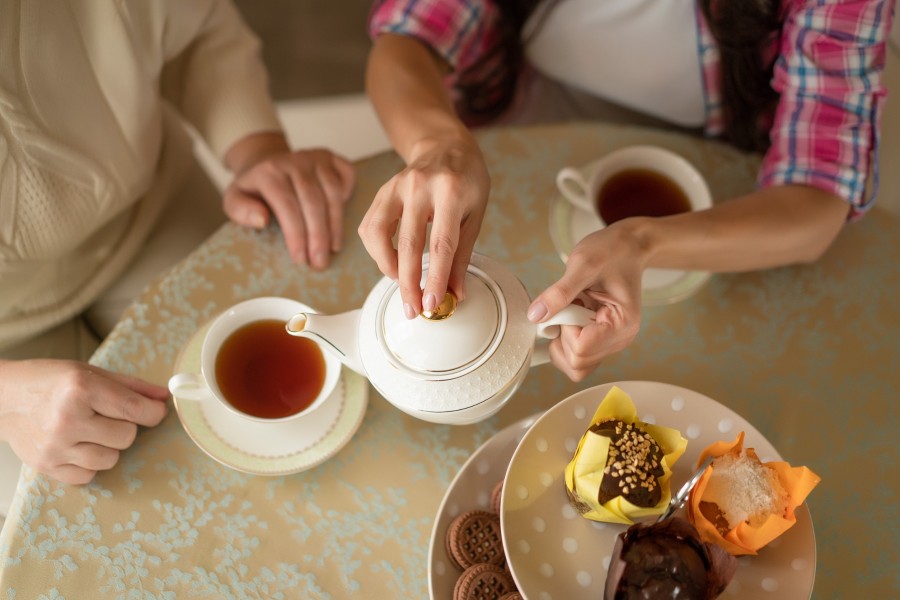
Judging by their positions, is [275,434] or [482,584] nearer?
[482,584]

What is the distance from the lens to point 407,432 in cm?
88

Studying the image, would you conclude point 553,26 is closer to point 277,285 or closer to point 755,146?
point 755,146

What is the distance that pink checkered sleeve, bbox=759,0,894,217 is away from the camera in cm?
96

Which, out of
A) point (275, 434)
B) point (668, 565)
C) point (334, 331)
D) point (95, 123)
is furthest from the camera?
point (95, 123)

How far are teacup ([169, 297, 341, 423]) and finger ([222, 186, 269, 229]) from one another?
18 centimetres

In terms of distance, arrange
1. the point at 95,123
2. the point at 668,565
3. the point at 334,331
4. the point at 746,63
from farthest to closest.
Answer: the point at 746,63
the point at 95,123
the point at 334,331
the point at 668,565

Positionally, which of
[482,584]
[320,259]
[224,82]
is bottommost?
[482,584]

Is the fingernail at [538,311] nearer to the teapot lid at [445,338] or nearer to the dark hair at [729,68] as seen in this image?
the teapot lid at [445,338]

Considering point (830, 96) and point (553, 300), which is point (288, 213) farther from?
point (830, 96)

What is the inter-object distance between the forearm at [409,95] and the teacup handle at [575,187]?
0.15 m

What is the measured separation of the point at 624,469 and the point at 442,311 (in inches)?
9.6

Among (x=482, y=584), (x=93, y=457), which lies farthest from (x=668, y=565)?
(x=93, y=457)

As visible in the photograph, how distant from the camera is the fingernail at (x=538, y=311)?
699 mm

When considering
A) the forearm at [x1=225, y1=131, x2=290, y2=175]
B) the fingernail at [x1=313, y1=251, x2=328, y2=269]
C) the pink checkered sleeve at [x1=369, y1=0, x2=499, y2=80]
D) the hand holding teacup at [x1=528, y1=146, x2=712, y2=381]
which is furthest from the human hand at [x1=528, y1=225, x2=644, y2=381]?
the forearm at [x1=225, y1=131, x2=290, y2=175]
